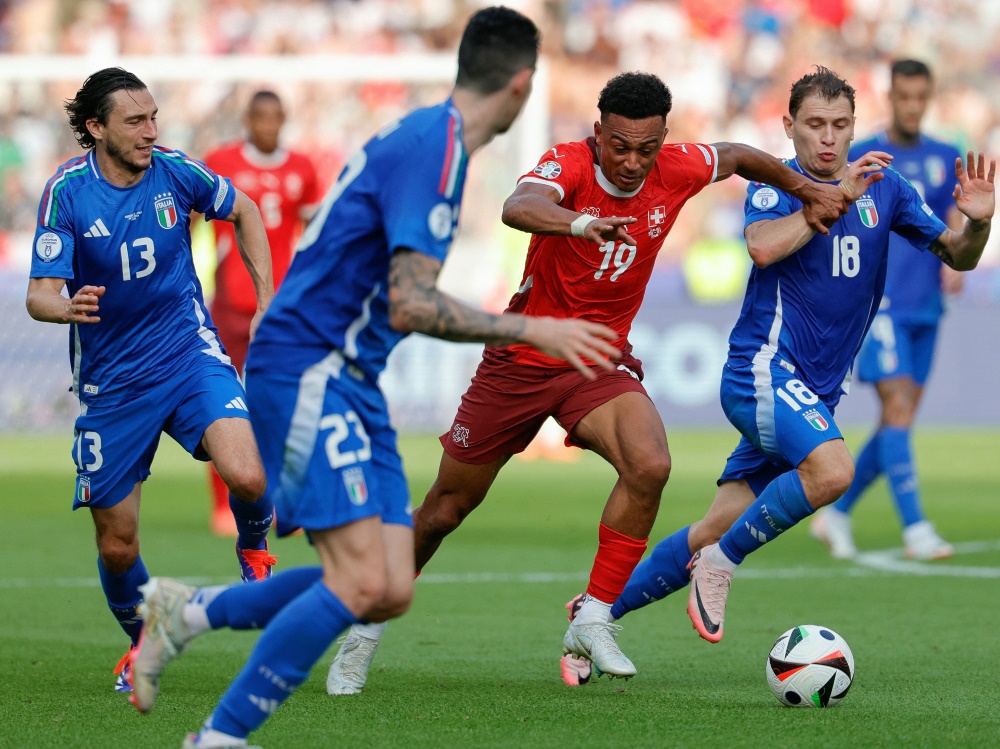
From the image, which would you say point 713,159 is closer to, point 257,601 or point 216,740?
point 257,601

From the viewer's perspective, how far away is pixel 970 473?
50.3 feet

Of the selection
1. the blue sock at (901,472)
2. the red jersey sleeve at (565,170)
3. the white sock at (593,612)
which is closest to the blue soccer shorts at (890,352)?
the blue sock at (901,472)

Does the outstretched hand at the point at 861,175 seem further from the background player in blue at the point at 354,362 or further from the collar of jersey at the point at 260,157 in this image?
the collar of jersey at the point at 260,157

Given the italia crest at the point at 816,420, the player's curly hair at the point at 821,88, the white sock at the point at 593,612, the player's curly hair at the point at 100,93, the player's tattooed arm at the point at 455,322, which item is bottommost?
the white sock at the point at 593,612

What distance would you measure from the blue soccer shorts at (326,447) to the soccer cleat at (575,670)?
1.80 m

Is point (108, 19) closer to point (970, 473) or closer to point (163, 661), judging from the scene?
point (970, 473)

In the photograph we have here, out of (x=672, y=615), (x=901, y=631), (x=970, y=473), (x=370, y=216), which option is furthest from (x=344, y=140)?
(x=370, y=216)

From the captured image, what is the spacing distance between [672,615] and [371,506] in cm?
399

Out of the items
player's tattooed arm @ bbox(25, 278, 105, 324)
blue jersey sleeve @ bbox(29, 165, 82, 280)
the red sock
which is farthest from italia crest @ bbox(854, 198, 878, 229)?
blue jersey sleeve @ bbox(29, 165, 82, 280)

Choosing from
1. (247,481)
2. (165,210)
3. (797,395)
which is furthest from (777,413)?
(165,210)

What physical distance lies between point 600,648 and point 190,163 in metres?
2.67

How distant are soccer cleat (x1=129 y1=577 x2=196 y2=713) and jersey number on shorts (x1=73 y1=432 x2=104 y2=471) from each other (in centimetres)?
157

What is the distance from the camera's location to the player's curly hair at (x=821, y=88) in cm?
617

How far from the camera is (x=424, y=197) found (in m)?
4.06
